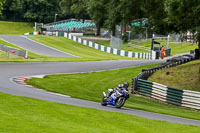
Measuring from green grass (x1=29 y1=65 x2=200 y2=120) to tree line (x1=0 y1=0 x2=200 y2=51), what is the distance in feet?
17.5

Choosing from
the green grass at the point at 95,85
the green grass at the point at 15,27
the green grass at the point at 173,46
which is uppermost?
the green grass at the point at 15,27

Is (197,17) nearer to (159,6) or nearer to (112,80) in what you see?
(112,80)

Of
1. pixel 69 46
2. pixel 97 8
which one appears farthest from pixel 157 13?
pixel 97 8

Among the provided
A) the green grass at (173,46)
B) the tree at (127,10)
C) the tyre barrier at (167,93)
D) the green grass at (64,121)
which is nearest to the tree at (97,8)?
the tree at (127,10)

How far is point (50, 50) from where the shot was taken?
58375 mm

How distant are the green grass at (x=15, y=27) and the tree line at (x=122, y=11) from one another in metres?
2.02

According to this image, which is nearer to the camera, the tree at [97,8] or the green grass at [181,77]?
the green grass at [181,77]

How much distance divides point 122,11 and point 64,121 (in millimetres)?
41951

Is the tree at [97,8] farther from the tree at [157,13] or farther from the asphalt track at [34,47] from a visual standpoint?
the tree at [157,13]

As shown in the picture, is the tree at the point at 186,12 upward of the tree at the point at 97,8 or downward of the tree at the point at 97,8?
downward

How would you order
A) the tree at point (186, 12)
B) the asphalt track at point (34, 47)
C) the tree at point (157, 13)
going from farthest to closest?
1. the asphalt track at point (34, 47)
2. the tree at point (157, 13)
3. the tree at point (186, 12)

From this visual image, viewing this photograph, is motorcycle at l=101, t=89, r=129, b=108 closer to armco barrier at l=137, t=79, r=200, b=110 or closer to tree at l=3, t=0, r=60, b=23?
armco barrier at l=137, t=79, r=200, b=110

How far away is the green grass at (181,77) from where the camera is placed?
27859mm

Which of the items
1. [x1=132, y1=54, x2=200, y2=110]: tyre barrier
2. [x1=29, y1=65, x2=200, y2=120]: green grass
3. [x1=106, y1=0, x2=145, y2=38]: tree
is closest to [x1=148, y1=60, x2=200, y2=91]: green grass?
[x1=132, y1=54, x2=200, y2=110]: tyre barrier
